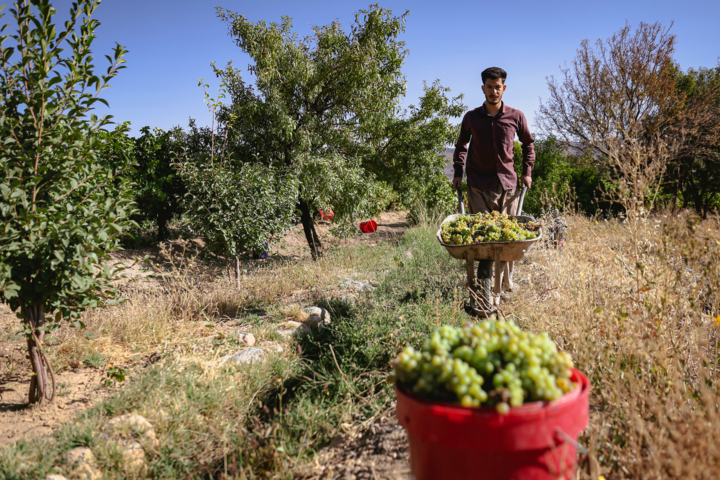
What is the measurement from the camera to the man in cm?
371

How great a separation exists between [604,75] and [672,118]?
1987 mm

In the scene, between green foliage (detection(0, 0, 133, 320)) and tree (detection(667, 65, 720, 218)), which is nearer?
green foliage (detection(0, 0, 133, 320))

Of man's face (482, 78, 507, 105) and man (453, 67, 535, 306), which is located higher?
man's face (482, 78, 507, 105)

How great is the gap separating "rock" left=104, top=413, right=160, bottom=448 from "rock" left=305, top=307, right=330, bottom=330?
5.79 ft

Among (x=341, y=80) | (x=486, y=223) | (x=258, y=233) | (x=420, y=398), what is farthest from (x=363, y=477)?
(x=341, y=80)

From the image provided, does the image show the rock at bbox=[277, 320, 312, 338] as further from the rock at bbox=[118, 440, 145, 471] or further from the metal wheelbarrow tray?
the rock at bbox=[118, 440, 145, 471]

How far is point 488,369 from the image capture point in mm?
1122

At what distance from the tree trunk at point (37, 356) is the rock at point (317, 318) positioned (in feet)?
6.44

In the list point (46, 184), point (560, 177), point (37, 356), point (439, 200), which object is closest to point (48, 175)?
point (46, 184)

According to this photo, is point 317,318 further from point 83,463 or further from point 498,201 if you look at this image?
point 83,463

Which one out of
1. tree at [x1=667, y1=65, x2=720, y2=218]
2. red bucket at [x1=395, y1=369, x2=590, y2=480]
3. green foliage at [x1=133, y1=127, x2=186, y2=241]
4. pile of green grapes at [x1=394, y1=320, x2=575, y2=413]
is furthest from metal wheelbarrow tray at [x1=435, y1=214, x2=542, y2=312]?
tree at [x1=667, y1=65, x2=720, y2=218]

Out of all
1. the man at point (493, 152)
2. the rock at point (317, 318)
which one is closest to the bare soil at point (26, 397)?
the rock at point (317, 318)

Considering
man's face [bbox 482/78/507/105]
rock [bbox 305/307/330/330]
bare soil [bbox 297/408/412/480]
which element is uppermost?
man's face [bbox 482/78/507/105]

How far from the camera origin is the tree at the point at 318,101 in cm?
639
